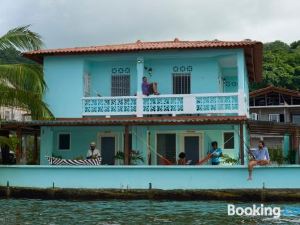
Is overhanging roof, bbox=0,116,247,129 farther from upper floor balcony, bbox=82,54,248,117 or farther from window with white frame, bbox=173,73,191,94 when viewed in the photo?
window with white frame, bbox=173,73,191,94

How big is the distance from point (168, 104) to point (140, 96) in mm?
1239

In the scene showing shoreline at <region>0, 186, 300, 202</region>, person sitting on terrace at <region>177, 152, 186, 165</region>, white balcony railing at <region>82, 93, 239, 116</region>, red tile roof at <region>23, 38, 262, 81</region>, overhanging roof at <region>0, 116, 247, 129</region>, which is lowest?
shoreline at <region>0, 186, 300, 202</region>

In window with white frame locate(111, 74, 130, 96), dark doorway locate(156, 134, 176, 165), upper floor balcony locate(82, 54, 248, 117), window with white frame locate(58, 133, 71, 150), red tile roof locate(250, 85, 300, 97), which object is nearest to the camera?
upper floor balcony locate(82, 54, 248, 117)

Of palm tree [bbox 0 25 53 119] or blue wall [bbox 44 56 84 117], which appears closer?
palm tree [bbox 0 25 53 119]

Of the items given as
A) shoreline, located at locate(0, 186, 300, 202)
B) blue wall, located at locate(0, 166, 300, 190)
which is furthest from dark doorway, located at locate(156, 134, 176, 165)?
shoreline, located at locate(0, 186, 300, 202)

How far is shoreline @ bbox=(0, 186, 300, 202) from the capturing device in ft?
63.8

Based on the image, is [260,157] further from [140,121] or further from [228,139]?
[140,121]

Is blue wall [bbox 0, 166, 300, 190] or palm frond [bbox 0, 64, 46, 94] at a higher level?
palm frond [bbox 0, 64, 46, 94]

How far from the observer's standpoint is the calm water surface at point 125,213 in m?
14.9

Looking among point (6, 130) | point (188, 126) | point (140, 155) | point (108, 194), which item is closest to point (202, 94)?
point (188, 126)

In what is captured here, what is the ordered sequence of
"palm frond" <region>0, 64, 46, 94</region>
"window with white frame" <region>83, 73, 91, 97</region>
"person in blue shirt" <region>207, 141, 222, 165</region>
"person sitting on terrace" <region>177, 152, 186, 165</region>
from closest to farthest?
1. "palm frond" <region>0, 64, 46, 94</region>
2. "person in blue shirt" <region>207, 141, 222, 165</region>
3. "person sitting on terrace" <region>177, 152, 186, 165</region>
4. "window with white frame" <region>83, 73, 91, 97</region>

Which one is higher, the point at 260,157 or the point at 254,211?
the point at 260,157

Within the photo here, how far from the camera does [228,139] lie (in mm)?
24000

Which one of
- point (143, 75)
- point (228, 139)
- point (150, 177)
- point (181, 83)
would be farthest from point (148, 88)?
point (228, 139)
